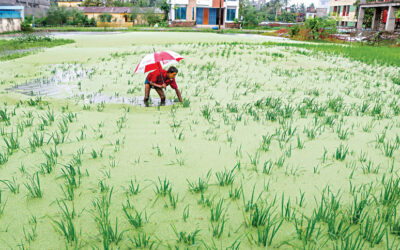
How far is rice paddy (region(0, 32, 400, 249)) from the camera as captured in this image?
2.23m

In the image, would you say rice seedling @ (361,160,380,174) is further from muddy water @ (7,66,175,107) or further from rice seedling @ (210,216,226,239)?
muddy water @ (7,66,175,107)

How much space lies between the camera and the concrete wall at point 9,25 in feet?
104

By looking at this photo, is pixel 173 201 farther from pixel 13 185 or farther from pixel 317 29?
pixel 317 29

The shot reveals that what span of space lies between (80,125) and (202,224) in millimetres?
3055

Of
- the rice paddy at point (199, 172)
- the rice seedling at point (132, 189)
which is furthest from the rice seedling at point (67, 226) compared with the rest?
the rice seedling at point (132, 189)

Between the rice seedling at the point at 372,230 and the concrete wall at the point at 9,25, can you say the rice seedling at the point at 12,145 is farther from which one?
the concrete wall at the point at 9,25

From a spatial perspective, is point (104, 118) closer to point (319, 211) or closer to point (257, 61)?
point (319, 211)

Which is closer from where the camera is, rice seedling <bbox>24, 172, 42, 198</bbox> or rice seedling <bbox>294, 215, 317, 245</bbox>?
rice seedling <bbox>294, 215, 317, 245</bbox>

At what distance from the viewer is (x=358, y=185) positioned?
2.92 meters

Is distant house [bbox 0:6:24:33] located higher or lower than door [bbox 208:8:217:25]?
lower

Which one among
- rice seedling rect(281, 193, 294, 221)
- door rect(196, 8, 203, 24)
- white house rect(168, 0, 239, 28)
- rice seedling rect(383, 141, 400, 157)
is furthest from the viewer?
door rect(196, 8, 203, 24)

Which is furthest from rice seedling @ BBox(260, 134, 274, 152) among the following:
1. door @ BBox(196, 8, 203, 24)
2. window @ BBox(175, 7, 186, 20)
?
window @ BBox(175, 7, 186, 20)

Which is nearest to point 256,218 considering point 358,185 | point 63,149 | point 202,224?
point 202,224

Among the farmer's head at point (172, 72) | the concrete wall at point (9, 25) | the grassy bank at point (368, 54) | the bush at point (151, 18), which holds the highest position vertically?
the bush at point (151, 18)
